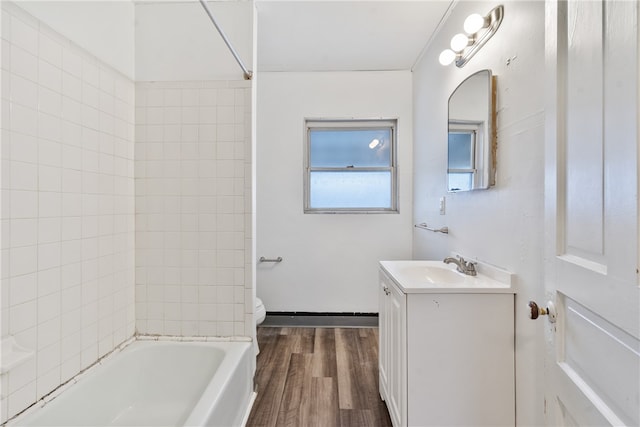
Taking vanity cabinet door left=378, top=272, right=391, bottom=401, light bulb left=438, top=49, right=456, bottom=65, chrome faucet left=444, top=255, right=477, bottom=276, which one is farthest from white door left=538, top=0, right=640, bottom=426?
light bulb left=438, top=49, right=456, bottom=65

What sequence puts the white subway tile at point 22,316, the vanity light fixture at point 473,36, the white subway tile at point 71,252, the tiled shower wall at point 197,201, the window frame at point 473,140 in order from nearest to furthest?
the white subway tile at point 22,316 → the white subway tile at point 71,252 → the vanity light fixture at point 473,36 → the window frame at point 473,140 → the tiled shower wall at point 197,201

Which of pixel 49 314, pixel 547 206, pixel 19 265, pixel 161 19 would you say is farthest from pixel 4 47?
pixel 547 206

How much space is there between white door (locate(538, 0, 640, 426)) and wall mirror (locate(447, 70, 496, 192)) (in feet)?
1.95

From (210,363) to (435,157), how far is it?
6.65ft

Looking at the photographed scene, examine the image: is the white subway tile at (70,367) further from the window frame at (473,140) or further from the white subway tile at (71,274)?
the window frame at (473,140)

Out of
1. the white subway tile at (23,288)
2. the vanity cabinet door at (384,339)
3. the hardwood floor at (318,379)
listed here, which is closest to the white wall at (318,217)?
the hardwood floor at (318,379)

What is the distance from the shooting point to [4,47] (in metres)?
1.02

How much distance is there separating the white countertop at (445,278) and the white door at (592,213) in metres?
0.40

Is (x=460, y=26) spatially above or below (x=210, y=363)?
above

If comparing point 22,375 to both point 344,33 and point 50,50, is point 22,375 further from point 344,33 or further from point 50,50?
point 344,33

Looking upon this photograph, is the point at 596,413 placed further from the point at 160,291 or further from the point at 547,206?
the point at 160,291

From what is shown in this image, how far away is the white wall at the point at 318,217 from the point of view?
2.75 m

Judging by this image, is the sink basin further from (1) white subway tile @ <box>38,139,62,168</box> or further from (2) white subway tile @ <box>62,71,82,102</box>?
(2) white subway tile @ <box>62,71,82,102</box>

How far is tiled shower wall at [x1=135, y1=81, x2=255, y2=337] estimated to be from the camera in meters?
1.70
